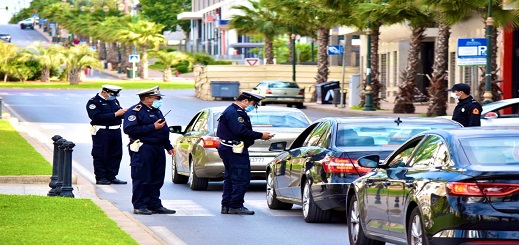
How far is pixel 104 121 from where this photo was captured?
21.6 metres

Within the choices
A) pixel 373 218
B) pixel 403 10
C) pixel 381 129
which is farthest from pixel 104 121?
pixel 403 10

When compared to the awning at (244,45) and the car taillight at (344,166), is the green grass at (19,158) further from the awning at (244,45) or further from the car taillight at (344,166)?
the awning at (244,45)

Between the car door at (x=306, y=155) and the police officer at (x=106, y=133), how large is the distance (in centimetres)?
569

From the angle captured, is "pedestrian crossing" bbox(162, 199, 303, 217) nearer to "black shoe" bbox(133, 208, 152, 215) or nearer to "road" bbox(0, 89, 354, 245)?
"road" bbox(0, 89, 354, 245)

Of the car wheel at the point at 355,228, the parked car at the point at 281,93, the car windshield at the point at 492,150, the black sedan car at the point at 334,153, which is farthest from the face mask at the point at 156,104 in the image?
the parked car at the point at 281,93

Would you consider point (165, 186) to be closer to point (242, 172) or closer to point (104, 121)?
point (104, 121)

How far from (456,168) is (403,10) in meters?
40.7

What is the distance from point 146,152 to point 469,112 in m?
6.24

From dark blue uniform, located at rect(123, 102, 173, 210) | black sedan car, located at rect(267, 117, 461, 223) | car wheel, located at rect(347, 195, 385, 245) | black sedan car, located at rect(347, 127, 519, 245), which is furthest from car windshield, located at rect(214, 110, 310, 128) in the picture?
black sedan car, located at rect(347, 127, 519, 245)

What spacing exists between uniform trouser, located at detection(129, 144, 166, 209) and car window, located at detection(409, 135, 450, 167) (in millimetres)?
5975

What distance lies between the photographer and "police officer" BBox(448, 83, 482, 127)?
20.3 m

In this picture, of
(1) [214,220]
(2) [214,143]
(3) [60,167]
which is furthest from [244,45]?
(1) [214,220]

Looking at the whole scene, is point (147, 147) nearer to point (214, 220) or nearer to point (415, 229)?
point (214, 220)

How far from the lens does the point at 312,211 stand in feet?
50.7
